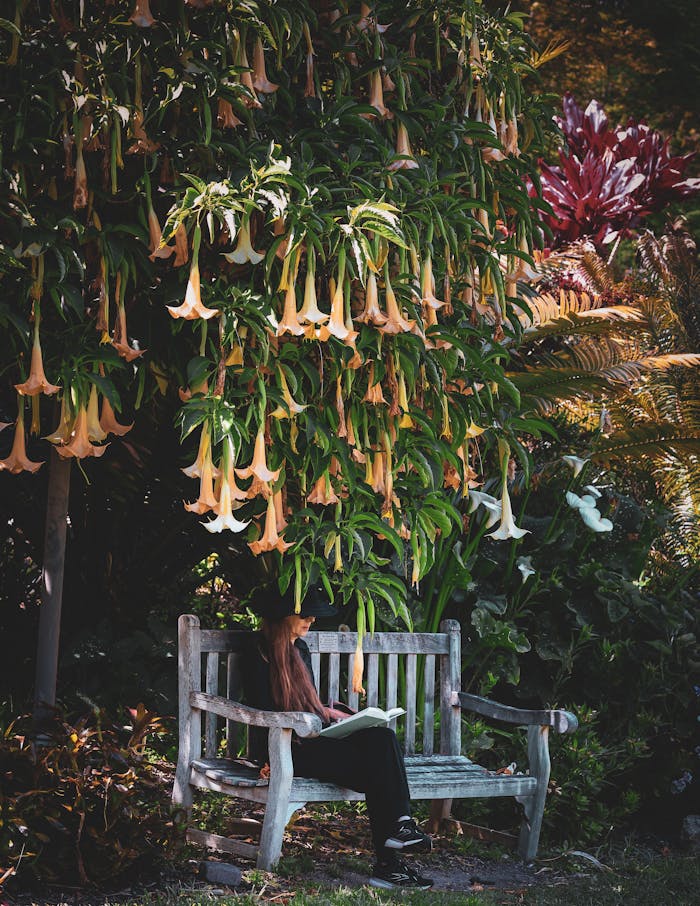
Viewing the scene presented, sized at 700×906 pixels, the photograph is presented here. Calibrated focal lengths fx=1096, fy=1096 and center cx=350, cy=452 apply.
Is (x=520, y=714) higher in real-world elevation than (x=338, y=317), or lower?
lower

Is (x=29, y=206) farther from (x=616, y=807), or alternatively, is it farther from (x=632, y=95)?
(x=632, y=95)

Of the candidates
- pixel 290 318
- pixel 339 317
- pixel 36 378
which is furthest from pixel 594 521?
pixel 36 378

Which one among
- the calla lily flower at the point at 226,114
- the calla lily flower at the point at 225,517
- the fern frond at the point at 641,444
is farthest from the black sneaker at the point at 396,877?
the fern frond at the point at 641,444

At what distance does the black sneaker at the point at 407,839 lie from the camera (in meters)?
3.76

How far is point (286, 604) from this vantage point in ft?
13.1

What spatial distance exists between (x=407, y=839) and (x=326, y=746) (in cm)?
43

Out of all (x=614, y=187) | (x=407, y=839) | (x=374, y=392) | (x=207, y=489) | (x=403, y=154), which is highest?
(x=614, y=187)

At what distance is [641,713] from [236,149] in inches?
130

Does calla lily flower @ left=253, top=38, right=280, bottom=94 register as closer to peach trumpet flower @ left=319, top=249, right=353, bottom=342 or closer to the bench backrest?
peach trumpet flower @ left=319, top=249, right=353, bottom=342

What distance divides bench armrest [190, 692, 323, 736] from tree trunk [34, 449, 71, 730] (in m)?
0.59

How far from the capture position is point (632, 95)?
12.4 metres

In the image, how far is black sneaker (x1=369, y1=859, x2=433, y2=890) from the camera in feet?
12.3

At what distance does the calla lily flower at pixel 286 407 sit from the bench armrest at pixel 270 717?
3.61ft

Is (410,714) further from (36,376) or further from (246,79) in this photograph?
(246,79)
